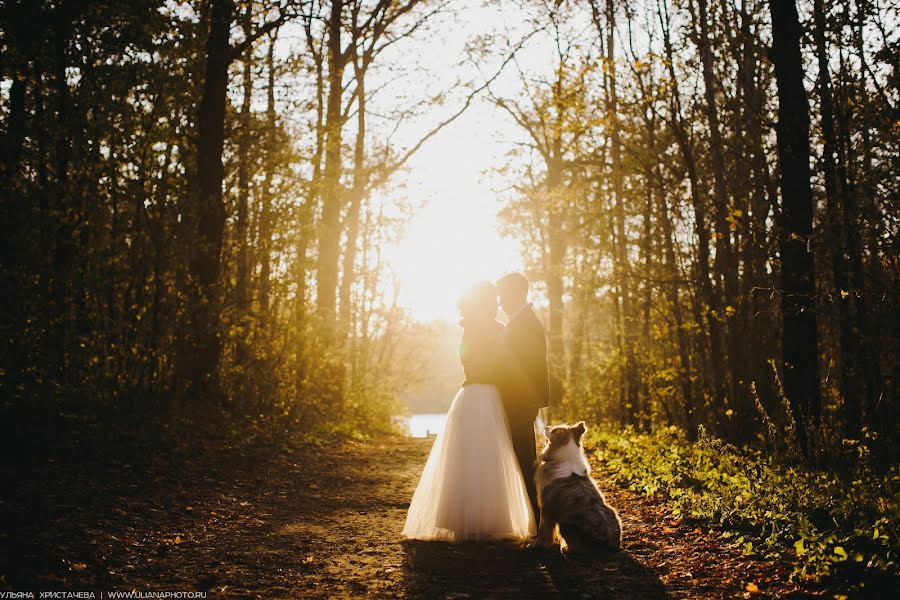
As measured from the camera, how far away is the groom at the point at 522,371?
→ 20.0 ft

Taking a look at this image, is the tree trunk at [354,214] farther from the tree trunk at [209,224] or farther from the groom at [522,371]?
the groom at [522,371]

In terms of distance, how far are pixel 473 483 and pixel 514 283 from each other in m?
1.85

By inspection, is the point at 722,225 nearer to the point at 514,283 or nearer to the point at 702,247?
the point at 702,247

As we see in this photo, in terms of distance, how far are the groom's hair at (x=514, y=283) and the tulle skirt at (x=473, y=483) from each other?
3.11 feet

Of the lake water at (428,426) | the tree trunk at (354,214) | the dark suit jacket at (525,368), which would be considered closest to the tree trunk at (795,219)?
the lake water at (428,426)

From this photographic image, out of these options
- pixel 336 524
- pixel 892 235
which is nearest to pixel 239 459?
pixel 336 524

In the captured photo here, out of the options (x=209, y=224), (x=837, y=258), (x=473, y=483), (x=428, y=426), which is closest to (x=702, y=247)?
(x=837, y=258)

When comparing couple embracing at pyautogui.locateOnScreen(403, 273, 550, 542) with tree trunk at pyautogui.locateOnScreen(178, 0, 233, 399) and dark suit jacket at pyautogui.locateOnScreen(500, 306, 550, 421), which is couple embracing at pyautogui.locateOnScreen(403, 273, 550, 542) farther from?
tree trunk at pyautogui.locateOnScreen(178, 0, 233, 399)

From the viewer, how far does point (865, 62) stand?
8.16 m

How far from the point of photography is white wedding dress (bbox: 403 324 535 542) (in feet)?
18.8

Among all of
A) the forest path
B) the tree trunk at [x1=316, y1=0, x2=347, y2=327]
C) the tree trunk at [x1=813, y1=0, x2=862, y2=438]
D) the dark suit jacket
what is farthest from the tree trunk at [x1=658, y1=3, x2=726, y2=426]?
the tree trunk at [x1=316, y1=0, x2=347, y2=327]

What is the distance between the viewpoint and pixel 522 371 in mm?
6141

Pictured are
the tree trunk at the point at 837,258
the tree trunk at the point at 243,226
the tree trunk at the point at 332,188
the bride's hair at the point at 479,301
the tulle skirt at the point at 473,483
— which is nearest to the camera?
the tulle skirt at the point at 473,483

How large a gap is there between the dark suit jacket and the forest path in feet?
4.18
